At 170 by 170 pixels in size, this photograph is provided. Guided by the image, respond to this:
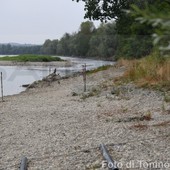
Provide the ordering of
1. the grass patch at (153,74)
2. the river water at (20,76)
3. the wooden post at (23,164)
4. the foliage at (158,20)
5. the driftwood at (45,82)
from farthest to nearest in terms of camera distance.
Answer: the river water at (20,76), the driftwood at (45,82), the grass patch at (153,74), the wooden post at (23,164), the foliage at (158,20)

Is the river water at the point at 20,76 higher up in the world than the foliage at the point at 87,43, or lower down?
lower down

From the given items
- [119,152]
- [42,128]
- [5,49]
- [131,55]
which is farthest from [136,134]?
[5,49]

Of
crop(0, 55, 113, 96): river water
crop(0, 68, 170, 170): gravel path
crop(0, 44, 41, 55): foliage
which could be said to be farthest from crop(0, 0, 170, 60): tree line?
crop(0, 44, 41, 55): foliage

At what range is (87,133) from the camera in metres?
8.23

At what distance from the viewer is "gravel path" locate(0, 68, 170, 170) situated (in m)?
6.03

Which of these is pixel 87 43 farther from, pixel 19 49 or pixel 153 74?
pixel 153 74

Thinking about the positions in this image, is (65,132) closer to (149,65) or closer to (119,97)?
(119,97)

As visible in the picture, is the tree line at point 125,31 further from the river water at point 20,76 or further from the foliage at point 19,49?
the foliage at point 19,49

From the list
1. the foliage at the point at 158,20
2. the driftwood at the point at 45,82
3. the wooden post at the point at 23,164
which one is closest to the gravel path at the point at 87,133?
the wooden post at the point at 23,164

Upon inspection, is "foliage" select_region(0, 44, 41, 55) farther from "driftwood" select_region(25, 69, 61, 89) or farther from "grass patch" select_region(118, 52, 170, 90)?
"grass patch" select_region(118, 52, 170, 90)

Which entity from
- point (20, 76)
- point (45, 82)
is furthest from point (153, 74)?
point (20, 76)

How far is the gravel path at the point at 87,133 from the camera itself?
6031 mm

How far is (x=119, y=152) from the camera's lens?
6.28 metres

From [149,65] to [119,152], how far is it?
38.8 ft
